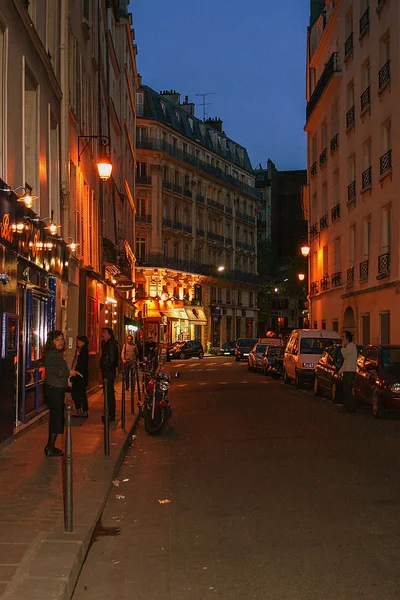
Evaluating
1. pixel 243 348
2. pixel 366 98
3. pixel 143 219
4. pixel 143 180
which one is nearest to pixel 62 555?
pixel 366 98

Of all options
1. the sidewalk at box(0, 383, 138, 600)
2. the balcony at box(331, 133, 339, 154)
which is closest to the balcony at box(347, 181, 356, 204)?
the balcony at box(331, 133, 339, 154)

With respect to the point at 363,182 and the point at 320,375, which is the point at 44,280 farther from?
the point at 363,182

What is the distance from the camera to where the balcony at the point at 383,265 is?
93.2ft

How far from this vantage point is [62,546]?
19.9 ft

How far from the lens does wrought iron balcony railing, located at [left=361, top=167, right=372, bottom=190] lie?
103 feet

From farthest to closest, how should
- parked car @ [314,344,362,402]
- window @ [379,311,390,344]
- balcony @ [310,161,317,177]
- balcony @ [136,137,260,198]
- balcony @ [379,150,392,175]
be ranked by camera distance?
balcony @ [136,137,260,198] → balcony @ [310,161,317,177] → window @ [379,311,390,344] → balcony @ [379,150,392,175] → parked car @ [314,344,362,402]

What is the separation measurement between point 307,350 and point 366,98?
1119 centimetres

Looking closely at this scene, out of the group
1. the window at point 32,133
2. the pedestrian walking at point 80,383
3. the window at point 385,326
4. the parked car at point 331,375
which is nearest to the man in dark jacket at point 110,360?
the pedestrian walking at point 80,383

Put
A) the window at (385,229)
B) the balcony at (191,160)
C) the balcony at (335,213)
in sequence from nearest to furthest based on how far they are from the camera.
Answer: the window at (385,229) → the balcony at (335,213) → the balcony at (191,160)

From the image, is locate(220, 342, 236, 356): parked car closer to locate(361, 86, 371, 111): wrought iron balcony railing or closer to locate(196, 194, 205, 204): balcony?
locate(196, 194, 205, 204): balcony

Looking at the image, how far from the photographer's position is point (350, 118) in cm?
3472

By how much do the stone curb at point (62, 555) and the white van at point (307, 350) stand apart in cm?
1840

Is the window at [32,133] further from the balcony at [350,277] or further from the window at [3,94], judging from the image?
the balcony at [350,277]

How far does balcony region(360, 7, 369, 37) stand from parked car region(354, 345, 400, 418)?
57.0 feet
